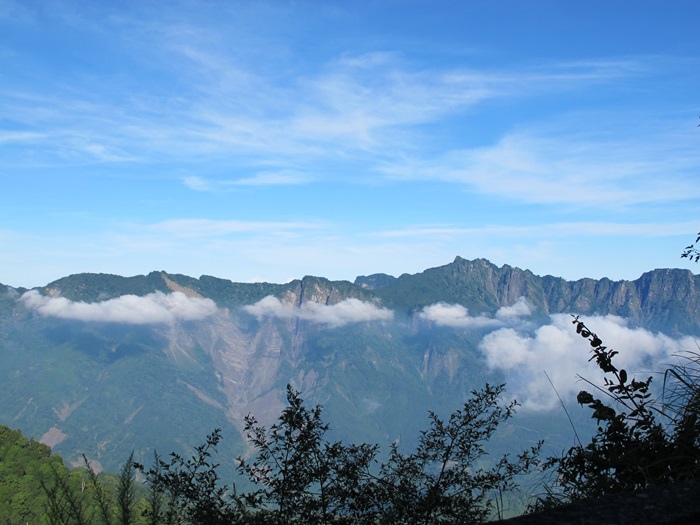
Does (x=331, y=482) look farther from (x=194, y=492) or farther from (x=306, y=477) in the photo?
(x=194, y=492)

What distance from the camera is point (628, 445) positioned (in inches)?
228

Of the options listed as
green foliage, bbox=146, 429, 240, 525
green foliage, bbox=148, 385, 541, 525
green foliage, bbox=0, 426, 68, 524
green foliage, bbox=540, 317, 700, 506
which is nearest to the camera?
green foliage, bbox=540, 317, 700, 506

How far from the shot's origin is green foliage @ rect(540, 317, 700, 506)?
5348 millimetres

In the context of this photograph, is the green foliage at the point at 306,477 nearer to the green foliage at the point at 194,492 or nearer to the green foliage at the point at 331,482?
the green foliage at the point at 331,482

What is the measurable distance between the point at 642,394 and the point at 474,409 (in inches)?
119

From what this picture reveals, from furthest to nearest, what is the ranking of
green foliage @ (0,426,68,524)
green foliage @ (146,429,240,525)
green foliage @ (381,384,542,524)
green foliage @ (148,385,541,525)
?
1. green foliage @ (0,426,68,524)
2. green foliage @ (146,429,240,525)
3. green foliage @ (148,385,541,525)
4. green foliage @ (381,384,542,524)

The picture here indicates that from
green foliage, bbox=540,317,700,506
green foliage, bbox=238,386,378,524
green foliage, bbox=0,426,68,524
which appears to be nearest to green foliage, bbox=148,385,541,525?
green foliage, bbox=238,386,378,524

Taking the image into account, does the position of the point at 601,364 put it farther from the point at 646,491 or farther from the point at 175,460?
the point at 175,460

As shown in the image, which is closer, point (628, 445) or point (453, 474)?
point (628, 445)

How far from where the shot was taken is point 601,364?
20.5 feet

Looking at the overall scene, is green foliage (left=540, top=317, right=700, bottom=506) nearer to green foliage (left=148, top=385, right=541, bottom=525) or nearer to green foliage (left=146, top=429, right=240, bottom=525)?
green foliage (left=148, top=385, right=541, bottom=525)

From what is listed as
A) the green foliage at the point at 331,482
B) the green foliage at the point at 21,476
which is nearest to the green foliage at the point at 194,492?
the green foliage at the point at 331,482

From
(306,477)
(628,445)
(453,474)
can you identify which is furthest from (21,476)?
(628,445)

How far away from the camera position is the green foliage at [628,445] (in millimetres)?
5348
